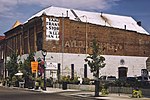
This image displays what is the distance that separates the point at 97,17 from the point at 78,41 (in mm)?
14344

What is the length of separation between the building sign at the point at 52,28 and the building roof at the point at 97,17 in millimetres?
7120

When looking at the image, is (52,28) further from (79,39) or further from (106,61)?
(106,61)

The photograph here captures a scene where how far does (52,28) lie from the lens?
6056 centimetres

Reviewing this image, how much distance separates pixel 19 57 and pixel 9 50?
36.8ft

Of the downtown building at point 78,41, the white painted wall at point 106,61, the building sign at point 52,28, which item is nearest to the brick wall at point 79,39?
the downtown building at point 78,41

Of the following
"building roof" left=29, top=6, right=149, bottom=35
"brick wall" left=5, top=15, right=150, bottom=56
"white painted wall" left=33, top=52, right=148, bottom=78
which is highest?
"building roof" left=29, top=6, right=149, bottom=35

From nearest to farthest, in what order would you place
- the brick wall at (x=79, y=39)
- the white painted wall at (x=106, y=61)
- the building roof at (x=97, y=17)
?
the white painted wall at (x=106, y=61) → the brick wall at (x=79, y=39) → the building roof at (x=97, y=17)

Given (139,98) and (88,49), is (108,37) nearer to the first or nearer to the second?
(88,49)

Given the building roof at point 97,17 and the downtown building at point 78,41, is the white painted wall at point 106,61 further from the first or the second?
the building roof at point 97,17

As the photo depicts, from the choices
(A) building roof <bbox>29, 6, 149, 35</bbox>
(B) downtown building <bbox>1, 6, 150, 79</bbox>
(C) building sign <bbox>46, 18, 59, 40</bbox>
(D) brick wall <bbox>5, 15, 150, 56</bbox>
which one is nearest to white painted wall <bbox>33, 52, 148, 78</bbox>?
(B) downtown building <bbox>1, 6, 150, 79</bbox>

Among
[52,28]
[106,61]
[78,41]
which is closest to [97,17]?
[106,61]

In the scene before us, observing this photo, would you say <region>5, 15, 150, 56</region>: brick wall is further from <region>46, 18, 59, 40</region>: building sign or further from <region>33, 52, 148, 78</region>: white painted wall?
<region>33, 52, 148, 78</region>: white painted wall

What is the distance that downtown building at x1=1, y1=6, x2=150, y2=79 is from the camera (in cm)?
6056

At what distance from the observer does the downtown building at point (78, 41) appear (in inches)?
2384
